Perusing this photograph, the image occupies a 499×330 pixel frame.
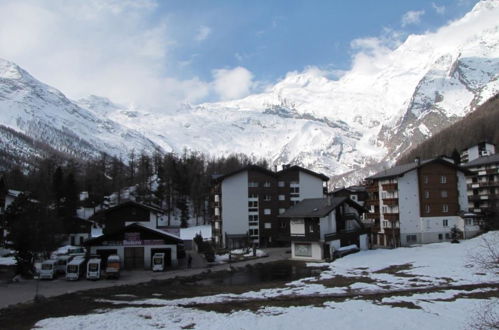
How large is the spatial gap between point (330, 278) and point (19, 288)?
2199cm

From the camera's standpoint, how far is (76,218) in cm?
7200

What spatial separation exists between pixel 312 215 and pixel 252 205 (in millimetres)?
19714

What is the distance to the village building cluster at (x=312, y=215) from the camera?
42.2 m

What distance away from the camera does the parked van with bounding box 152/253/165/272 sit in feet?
126

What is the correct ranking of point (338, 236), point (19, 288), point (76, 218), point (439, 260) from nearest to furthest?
point (19, 288) < point (439, 260) < point (338, 236) < point (76, 218)

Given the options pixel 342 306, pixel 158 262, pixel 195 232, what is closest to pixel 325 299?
pixel 342 306

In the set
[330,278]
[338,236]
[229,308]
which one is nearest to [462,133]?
[338,236]

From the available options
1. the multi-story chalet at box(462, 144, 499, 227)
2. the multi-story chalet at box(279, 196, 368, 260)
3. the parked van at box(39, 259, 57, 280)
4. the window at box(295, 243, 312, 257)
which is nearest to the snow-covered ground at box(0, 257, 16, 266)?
the parked van at box(39, 259, 57, 280)

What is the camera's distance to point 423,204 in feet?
183

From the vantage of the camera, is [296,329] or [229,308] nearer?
[296,329]

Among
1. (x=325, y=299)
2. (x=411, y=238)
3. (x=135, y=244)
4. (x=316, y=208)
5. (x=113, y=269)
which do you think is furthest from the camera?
(x=411, y=238)

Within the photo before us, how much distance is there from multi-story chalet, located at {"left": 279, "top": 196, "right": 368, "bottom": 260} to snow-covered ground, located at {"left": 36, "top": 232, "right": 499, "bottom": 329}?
46.4ft

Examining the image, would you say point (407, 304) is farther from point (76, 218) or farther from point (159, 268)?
point (76, 218)

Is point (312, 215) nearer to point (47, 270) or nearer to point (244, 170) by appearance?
point (244, 170)
